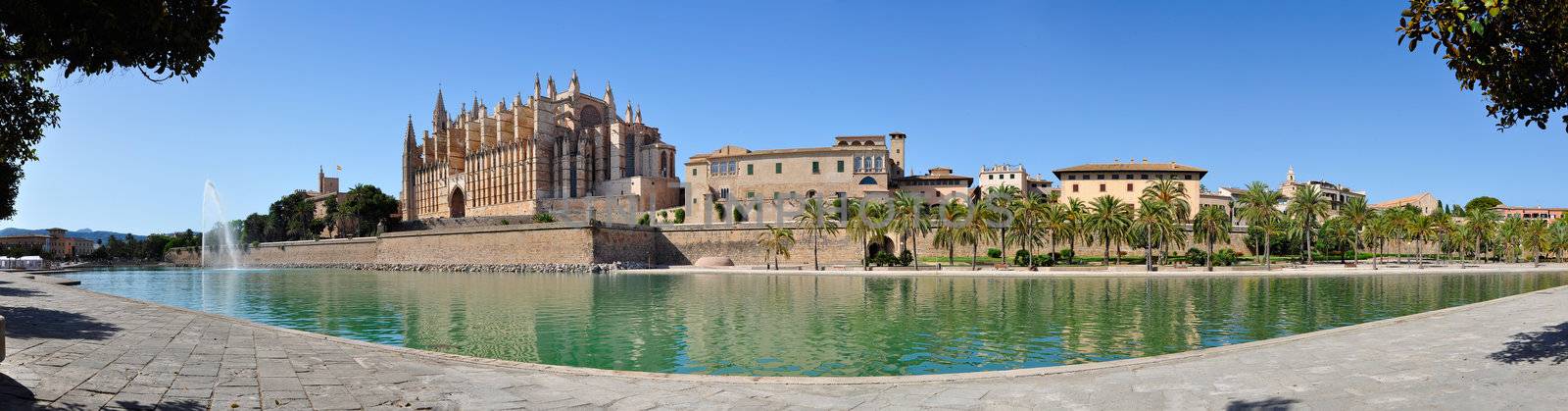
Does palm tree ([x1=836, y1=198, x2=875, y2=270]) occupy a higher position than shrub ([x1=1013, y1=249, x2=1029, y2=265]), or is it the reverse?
palm tree ([x1=836, y1=198, x2=875, y2=270])

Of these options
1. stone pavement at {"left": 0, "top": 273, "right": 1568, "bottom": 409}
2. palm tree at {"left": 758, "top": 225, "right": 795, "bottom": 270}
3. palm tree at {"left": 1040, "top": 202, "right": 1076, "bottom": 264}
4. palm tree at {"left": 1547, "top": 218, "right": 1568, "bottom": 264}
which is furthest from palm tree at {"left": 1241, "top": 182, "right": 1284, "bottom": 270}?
stone pavement at {"left": 0, "top": 273, "right": 1568, "bottom": 409}

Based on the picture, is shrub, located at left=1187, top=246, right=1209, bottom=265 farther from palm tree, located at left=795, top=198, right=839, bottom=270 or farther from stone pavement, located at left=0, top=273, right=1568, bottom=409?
stone pavement, located at left=0, top=273, right=1568, bottom=409

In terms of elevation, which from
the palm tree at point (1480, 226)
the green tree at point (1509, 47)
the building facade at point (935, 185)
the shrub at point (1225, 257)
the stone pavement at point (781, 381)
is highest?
the building facade at point (935, 185)

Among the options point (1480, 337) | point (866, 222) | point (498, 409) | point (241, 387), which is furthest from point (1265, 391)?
point (866, 222)

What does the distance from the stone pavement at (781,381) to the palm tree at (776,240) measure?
46.7 metres

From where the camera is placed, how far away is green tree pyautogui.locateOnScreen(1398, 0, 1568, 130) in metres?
7.55

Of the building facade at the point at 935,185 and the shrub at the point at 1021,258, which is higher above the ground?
the building facade at the point at 935,185

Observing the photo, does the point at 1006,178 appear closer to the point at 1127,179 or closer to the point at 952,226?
the point at 1127,179

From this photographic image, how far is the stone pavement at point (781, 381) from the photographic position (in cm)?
735

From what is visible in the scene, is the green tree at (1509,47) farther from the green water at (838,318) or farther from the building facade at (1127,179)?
the building facade at (1127,179)

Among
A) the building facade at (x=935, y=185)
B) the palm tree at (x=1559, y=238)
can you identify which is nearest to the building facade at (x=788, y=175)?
the building facade at (x=935, y=185)

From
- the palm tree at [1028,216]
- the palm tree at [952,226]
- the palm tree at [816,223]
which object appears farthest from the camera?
the palm tree at [816,223]

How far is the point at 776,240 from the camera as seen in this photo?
58781 millimetres

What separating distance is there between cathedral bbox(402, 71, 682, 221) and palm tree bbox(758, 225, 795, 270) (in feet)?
76.7
